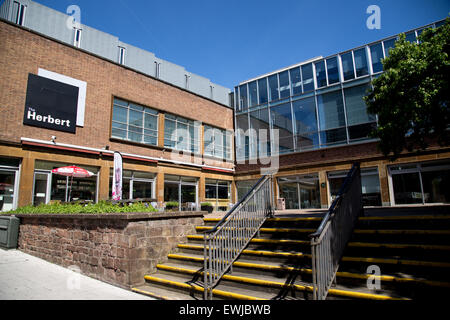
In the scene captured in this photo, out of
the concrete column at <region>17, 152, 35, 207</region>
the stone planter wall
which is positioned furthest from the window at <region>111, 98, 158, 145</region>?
the stone planter wall

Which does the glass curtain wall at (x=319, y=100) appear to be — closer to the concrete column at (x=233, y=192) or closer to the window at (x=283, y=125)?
the window at (x=283, y=125)

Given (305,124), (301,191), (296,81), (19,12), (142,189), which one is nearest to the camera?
(142,189)

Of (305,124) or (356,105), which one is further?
(305,124)

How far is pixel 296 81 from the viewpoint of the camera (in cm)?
1888

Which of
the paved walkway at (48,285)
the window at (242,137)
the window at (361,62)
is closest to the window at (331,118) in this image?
the window at (361,62)

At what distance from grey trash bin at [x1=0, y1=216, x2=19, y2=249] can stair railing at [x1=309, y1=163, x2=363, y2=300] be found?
8.95m

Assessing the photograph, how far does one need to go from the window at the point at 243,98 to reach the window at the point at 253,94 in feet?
1.32

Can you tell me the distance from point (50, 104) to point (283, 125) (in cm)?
1367

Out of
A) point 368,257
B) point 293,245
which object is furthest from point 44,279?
point 368,257

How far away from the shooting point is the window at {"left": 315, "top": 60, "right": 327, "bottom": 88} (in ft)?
58.4

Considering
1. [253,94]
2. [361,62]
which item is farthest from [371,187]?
[253,94]

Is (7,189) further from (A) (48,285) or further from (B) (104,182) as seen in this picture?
(A) (48,285)

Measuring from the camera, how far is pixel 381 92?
9312 millimetres
